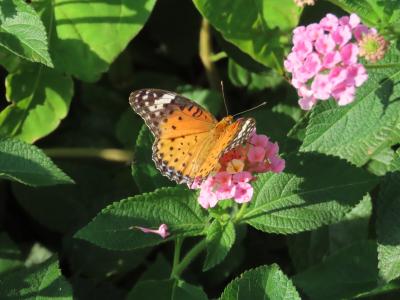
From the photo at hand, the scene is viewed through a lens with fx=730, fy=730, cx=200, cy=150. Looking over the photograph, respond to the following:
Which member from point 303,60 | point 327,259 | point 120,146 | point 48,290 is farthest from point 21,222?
point 303,60

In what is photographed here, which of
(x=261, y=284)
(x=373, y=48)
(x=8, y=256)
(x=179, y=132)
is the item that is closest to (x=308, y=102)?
(x=373, y=48)

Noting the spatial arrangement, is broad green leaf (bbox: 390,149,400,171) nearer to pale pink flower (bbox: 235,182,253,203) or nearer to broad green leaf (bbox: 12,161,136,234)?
pale pink flower (bbox: 235,182,253,203)

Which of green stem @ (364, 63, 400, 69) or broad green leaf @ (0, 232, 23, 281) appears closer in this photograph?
green stem @ (364, 63, 400, 69)

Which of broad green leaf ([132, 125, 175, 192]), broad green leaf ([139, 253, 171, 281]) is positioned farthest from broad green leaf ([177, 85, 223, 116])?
broad green leaf ([139, 253, 171, 281])

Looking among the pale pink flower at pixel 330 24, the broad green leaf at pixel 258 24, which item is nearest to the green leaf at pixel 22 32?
the broad green leaf at pixel 258 24

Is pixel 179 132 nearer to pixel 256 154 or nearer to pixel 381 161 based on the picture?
pixel 256 154

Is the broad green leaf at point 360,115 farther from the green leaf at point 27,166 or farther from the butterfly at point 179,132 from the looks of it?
the green leaf at point 27,166
